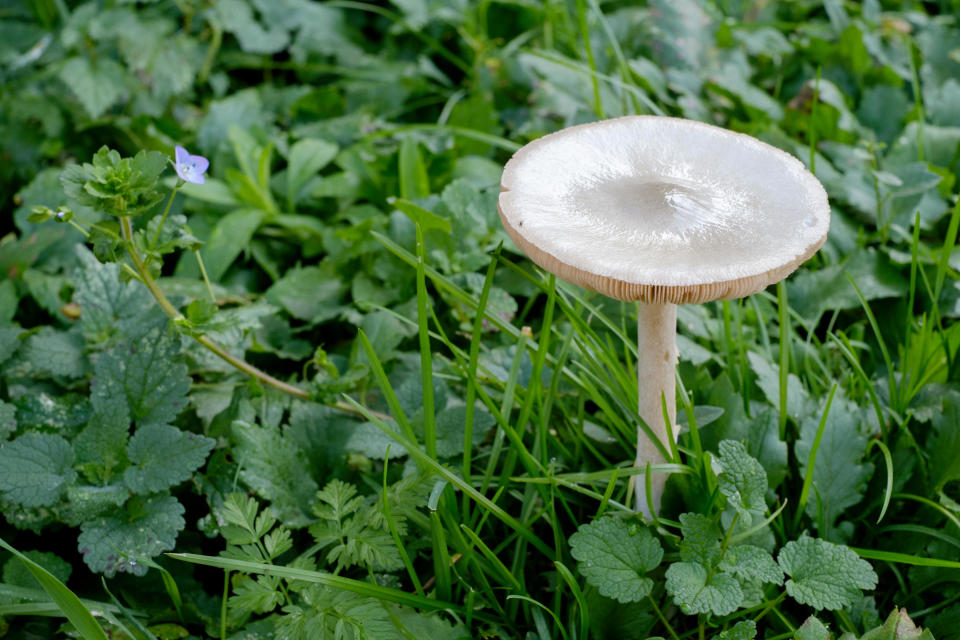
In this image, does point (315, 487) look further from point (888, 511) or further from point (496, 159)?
point (496, 159)

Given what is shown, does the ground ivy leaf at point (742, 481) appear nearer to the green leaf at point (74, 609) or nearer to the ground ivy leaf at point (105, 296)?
the green leaf at point (74, 609)

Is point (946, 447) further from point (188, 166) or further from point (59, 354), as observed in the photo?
point (59, 354)

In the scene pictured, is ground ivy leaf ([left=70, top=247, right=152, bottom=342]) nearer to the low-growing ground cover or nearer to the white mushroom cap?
the low-growing ground cover

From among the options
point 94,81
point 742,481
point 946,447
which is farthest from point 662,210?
point 94,81

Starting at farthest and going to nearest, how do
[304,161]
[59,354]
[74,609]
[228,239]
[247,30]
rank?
[247,30]
[304,161]
[228,239]
[59,354]
[74,609]

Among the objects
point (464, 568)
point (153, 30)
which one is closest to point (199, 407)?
point (464, 568)
